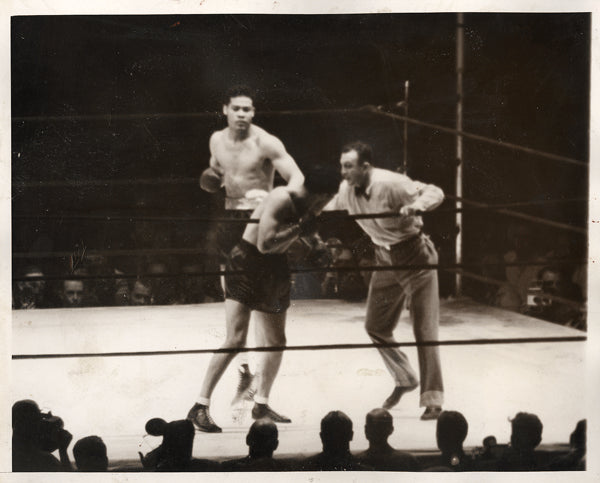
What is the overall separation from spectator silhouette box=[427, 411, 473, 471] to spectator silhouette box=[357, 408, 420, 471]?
7 centimetres

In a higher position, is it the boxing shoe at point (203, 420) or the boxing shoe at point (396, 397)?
the boxing shoe at point (396, 397)

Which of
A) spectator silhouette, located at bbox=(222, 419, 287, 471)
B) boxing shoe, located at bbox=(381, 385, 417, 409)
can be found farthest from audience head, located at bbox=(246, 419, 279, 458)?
boxing shoe, located at bbox=(381, 385, 417, 409)

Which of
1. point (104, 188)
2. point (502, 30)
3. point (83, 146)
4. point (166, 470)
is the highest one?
point (502, 30)

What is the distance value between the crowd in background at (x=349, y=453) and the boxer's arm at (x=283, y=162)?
70 centimetres

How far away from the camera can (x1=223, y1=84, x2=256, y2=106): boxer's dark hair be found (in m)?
1.79

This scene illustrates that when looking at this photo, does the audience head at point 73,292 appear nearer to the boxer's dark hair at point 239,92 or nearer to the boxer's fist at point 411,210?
the boxer's dark hair at point 239,92

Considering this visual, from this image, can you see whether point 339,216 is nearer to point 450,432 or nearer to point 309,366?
point 309,366

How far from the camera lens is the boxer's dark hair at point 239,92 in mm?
1793

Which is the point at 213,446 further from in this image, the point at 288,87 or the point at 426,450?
the point at 288,87

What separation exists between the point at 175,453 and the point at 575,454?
119 cm

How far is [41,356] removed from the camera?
1822mm

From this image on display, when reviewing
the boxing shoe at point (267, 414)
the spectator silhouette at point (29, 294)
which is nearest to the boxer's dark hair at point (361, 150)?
the boxing shoe at point (267, 414)

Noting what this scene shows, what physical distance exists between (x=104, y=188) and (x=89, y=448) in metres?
0.78

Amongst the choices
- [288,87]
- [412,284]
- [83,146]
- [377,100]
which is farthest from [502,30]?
[83,146]
